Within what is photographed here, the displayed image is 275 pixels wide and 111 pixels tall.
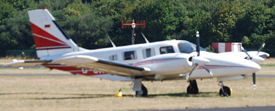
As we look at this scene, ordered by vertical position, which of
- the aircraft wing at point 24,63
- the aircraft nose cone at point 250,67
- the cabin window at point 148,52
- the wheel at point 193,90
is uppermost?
the cabin window at point 148,52

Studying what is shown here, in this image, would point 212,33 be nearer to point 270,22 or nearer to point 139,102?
point 270,22

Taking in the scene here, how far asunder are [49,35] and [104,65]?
14.8ft

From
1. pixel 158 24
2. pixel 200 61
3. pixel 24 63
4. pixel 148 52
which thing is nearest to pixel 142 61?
pixel 148 52

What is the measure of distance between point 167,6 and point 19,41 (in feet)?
92.7

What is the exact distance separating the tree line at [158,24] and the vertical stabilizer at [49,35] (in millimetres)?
46757

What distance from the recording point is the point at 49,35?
21062mm

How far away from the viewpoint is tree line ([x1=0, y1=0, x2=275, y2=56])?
216ft

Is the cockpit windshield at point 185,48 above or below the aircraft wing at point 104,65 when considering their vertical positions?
above

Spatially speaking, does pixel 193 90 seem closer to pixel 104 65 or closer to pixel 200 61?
pixel 200 61

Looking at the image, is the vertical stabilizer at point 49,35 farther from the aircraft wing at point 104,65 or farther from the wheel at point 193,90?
the wheel at point 193,90

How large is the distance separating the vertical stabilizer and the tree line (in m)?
46.8

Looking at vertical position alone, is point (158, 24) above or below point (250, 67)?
above

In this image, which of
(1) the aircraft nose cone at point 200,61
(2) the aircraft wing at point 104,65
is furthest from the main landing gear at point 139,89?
(1) the aircraft nose cone at point 200,61

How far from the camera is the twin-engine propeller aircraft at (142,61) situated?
18078 millimetres
